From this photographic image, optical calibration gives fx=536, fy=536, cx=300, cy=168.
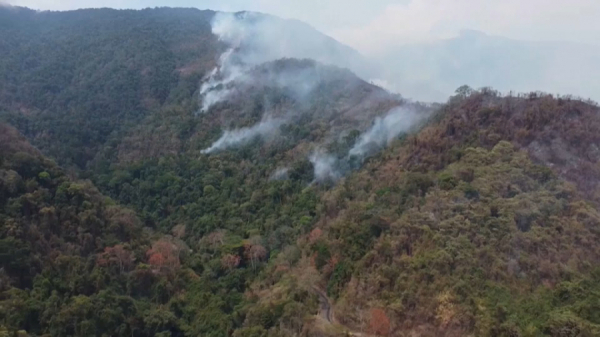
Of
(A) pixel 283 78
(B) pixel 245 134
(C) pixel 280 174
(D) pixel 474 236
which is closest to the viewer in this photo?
(D) pixel 474 236

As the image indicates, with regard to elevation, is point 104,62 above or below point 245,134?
above

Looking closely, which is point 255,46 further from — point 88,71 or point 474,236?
point 474,236

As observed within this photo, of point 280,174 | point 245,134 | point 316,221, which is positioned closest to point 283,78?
point 245,134

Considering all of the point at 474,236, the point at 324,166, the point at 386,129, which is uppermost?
the point at 474,236

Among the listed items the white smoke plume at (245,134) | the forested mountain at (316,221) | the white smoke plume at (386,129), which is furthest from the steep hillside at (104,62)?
the white smoke plume at (386,129)

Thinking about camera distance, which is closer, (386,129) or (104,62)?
(386,129)

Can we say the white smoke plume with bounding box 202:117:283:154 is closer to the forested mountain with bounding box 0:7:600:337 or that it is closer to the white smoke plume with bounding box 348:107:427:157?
the forested mountain with bounding box 0:7:600:337

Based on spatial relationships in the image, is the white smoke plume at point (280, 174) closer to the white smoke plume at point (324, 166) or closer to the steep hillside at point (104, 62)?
the white smoke plume at point (324, 166)
